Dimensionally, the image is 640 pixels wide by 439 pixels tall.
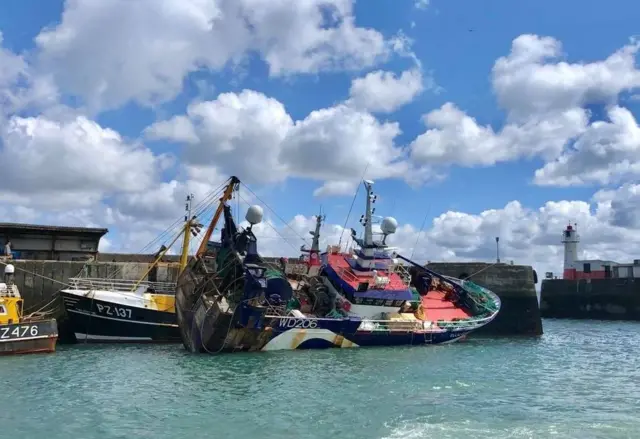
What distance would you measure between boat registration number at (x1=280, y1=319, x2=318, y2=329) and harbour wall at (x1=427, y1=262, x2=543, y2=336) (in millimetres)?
16559

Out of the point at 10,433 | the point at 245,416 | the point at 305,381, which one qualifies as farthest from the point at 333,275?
the point at 10,433

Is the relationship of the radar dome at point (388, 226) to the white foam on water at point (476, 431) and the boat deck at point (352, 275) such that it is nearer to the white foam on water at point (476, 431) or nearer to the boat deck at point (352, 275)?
the boat deck at point (352, 275)

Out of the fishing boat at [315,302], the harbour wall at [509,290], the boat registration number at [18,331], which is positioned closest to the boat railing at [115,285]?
the fishing boat at [315,302]

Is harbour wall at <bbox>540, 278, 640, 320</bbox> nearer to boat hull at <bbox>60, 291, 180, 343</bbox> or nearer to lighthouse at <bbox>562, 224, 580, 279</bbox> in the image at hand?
lighthouse at <bbox>562, 224, 580, 279</bbox>

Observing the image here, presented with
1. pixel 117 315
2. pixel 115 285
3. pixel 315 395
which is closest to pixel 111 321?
pixel 117 315

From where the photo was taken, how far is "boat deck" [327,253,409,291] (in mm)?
32125

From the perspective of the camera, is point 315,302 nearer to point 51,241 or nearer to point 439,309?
point 439,309

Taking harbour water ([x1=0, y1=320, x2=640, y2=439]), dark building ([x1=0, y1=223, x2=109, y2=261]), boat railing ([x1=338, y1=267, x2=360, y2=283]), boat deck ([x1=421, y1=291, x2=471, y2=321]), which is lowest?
harbour water ([x1=0, y1=320, x2=640, y2=439])

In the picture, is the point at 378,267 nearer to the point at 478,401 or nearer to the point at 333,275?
the point at 333,275

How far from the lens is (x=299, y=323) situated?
1113 inches

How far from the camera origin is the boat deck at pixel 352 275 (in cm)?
3212

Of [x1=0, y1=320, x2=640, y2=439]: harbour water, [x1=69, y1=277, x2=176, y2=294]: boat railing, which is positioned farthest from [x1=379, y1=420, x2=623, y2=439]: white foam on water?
[x1=69, y1=277, x2=176, y2=294]: boat railing

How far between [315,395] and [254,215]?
1305 cm

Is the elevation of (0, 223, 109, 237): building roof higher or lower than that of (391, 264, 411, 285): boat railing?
higher
